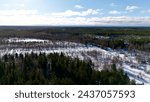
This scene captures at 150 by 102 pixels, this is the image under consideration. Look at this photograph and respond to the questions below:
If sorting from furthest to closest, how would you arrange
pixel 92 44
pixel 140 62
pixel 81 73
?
pixel 92 44, pixel 140 62, pixel 81 73

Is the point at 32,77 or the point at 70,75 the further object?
the point at 70,75

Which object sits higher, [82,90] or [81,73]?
[82,90]

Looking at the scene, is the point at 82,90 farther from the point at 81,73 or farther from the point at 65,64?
the point at 65,64

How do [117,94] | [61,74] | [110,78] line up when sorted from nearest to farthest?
[117,94], [110,78], [61,74]

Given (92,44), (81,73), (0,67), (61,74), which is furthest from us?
(92,44)

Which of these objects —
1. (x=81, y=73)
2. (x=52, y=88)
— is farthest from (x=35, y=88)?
(x=81, y=73)

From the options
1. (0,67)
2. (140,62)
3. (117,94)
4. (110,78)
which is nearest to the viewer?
(117,94)

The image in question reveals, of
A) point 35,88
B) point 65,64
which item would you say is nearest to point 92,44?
point 65,64

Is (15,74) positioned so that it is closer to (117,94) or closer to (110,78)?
(110,78)

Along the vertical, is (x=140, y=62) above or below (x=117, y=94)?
below
